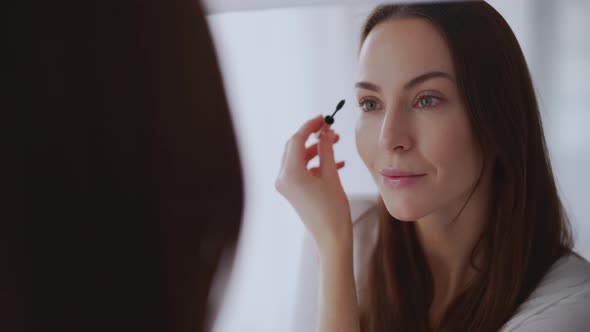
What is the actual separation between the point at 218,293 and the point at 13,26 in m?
0.13

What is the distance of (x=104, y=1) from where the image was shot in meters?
0.21

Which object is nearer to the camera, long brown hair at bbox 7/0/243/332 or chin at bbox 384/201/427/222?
long brown hair at bbox 7/0/243/332

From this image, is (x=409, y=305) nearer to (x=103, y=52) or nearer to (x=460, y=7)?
(x=460, y=7)

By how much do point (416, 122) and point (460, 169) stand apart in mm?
71

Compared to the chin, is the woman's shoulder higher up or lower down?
lower down

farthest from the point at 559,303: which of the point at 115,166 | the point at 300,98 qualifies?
the point at 115,166

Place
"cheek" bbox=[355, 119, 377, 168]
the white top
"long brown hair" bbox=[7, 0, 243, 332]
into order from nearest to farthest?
"long brown hair" bbox=[7, 0, 243, 332] → the white top → "cheek" bbox=[355, 119, 377, 168]

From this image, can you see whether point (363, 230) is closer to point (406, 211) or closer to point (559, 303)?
point (406, 211)

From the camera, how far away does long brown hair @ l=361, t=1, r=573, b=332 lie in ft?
2.11

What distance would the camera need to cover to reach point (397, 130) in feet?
2.17

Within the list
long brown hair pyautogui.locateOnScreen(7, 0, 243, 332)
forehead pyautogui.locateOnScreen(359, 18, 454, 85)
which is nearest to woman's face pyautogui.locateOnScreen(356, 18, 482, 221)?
forehead pyautogui.locateOnScreen(359, 18, 454, 85)

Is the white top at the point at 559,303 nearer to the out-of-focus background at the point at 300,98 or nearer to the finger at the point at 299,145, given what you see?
the out-of-focus background at the point at 300,98

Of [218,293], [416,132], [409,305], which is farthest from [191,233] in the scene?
[409,305]

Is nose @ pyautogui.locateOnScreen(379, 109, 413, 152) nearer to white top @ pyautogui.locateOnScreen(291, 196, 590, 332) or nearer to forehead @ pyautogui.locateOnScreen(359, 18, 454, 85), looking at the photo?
forehead @ pyautogui.locateOnScreen(359, 18, 454, 85)
